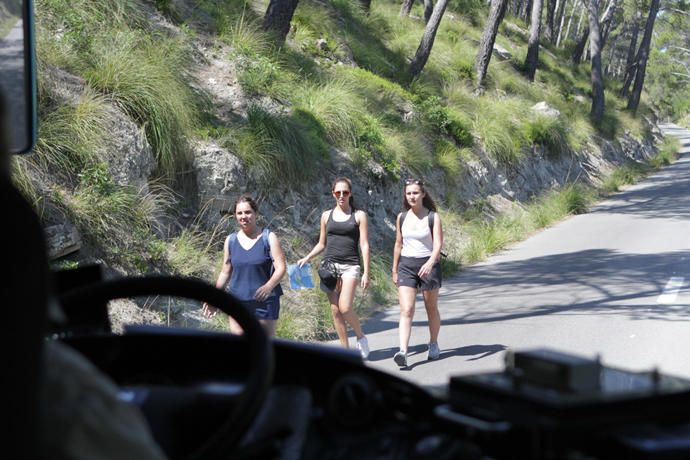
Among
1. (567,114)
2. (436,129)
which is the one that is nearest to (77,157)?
(436,129)

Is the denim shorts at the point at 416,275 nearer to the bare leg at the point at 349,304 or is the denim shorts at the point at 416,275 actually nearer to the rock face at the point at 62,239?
the bare leg at the point at 349,304

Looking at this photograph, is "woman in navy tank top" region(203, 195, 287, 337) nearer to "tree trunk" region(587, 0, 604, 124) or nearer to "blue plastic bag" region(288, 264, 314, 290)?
"blue plastic bag" region(288, 264, 314, 290)

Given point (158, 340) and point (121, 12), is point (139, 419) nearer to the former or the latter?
point (158, 340)

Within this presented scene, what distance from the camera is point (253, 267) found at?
307 inches

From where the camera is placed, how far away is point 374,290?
1282cm

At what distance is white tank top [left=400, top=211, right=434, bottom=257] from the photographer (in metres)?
9.22

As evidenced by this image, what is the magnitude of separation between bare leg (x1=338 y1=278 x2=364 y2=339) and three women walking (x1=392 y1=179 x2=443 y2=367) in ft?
1.49

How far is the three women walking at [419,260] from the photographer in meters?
9.08

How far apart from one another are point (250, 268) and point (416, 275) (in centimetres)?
213

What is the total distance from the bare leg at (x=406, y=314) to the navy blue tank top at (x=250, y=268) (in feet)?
5.46

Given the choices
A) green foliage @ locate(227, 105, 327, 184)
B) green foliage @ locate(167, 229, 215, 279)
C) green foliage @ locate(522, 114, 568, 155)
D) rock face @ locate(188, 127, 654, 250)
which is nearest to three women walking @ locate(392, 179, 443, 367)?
green foliage @ locate(167, 229, 215, 279)

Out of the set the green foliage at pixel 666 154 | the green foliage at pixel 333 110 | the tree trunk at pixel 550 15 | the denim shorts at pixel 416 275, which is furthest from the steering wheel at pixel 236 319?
the tree trunk at pixel 550 15

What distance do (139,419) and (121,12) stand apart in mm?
12662

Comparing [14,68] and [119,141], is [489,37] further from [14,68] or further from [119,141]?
[14,68]
